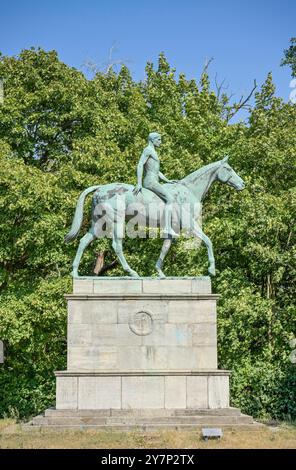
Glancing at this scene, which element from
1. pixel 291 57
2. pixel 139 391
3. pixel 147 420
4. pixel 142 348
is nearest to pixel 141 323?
pixel 142 348

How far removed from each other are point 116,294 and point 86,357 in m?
1.59

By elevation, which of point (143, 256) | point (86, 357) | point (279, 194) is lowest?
point (86, 357)

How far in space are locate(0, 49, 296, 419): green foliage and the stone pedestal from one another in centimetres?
625

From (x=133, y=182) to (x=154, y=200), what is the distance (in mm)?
7464

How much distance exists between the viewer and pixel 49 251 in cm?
2472

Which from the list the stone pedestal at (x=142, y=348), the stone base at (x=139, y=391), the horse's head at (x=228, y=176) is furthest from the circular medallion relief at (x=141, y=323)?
the horse's head at (x=228, y=176)

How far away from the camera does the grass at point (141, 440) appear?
44.1ft

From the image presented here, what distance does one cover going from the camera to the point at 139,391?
16.7 meters

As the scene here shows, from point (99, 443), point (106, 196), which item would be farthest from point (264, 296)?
point (99, 443)

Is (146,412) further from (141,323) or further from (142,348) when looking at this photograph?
(141,323)

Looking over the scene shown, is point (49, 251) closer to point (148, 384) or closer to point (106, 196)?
point (106, 196)

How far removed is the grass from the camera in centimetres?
1344

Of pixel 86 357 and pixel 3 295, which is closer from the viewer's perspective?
pixel 86 357

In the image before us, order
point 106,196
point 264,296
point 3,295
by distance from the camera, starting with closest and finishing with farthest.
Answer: point 106,196 → point 3,295 → point 264,296
